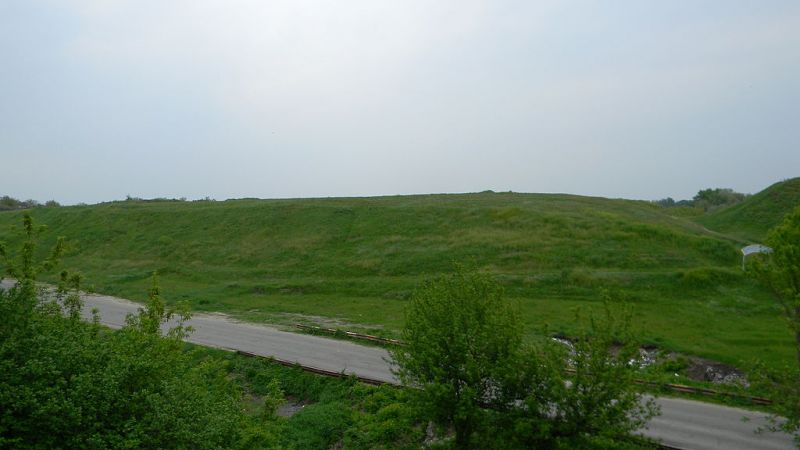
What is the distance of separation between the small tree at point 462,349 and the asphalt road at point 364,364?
Answer: 185 cm

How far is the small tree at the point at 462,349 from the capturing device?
1487cm

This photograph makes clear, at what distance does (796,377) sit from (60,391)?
17765 millimetres

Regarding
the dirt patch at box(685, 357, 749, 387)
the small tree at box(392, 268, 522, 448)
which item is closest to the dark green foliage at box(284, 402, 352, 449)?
the small tree at box(392, 268, 522, 448)

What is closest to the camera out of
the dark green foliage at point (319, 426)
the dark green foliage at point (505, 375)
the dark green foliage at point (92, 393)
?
the dark green foliage at point (92, 393)

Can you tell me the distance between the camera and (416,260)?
157 ft

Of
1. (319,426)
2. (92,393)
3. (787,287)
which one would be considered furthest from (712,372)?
(92,393)

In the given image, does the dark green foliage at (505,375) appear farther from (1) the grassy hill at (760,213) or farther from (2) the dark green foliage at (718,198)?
(2) the dark green foliage at (718,198)

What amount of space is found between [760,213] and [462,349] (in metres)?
57.7

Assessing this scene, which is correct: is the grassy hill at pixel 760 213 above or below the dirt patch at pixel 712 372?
above

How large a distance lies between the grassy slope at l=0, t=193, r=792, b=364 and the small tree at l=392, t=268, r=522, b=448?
33.8ft

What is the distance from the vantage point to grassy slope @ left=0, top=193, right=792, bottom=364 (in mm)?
33969

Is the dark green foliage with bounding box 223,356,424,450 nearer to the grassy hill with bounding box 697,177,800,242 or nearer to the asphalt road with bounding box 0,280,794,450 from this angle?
the asphalt road with bounding box 0,280,794,450

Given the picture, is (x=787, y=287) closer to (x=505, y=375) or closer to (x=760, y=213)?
(x=505, y=375)

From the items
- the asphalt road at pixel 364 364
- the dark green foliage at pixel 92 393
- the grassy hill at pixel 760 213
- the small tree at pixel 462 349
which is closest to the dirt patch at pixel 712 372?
the asphalt road at pixel 364 364
